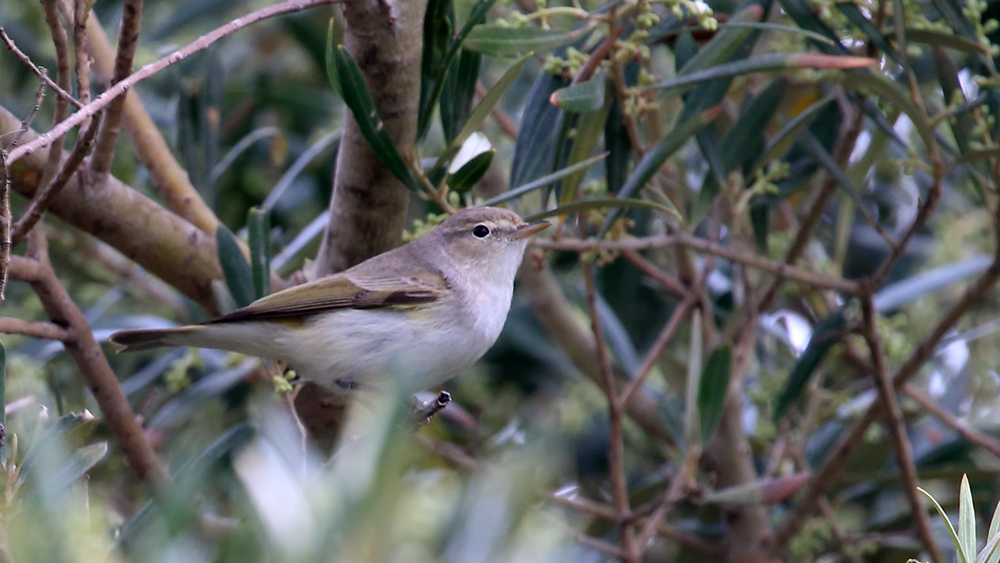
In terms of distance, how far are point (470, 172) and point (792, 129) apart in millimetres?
1002

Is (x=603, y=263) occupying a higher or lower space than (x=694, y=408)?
higher

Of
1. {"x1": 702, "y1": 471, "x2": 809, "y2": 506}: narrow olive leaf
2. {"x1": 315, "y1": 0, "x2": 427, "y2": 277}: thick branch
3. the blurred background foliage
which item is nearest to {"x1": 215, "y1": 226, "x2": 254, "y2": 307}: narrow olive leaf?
the blurred background foliage

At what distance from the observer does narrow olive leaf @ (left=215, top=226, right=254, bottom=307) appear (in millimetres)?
2857

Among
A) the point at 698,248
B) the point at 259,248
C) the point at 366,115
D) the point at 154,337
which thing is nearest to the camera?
the point at 366,115

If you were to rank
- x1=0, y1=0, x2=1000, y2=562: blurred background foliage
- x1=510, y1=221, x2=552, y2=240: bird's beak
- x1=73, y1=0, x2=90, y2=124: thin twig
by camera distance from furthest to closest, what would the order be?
x1=510, y1=221, x2=552, y2=240: bird's beak → x1=0, y1=0, x2=1000, y2=562: blurred background foliage → x1=73, y1=0, x2=90, y2=124: thin twig

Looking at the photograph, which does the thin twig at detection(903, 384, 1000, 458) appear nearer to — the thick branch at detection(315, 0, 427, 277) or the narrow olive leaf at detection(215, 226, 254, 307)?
the thick branch at detection(315, 0, 427, 277)

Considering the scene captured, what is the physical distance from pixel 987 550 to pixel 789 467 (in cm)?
255

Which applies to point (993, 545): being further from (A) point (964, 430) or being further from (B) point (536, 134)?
(A) point (964, 430)

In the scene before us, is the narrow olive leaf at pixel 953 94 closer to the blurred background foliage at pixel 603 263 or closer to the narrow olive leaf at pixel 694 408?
the blurred background foliage at pixel 603 263

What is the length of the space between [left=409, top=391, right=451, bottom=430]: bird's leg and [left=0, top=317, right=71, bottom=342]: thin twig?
103 centimetres

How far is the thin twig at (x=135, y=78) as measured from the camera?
70.0 inches

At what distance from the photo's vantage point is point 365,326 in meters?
3.00

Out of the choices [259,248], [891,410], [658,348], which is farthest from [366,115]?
[891,410]

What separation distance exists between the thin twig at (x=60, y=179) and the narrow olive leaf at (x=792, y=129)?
1.93 m
